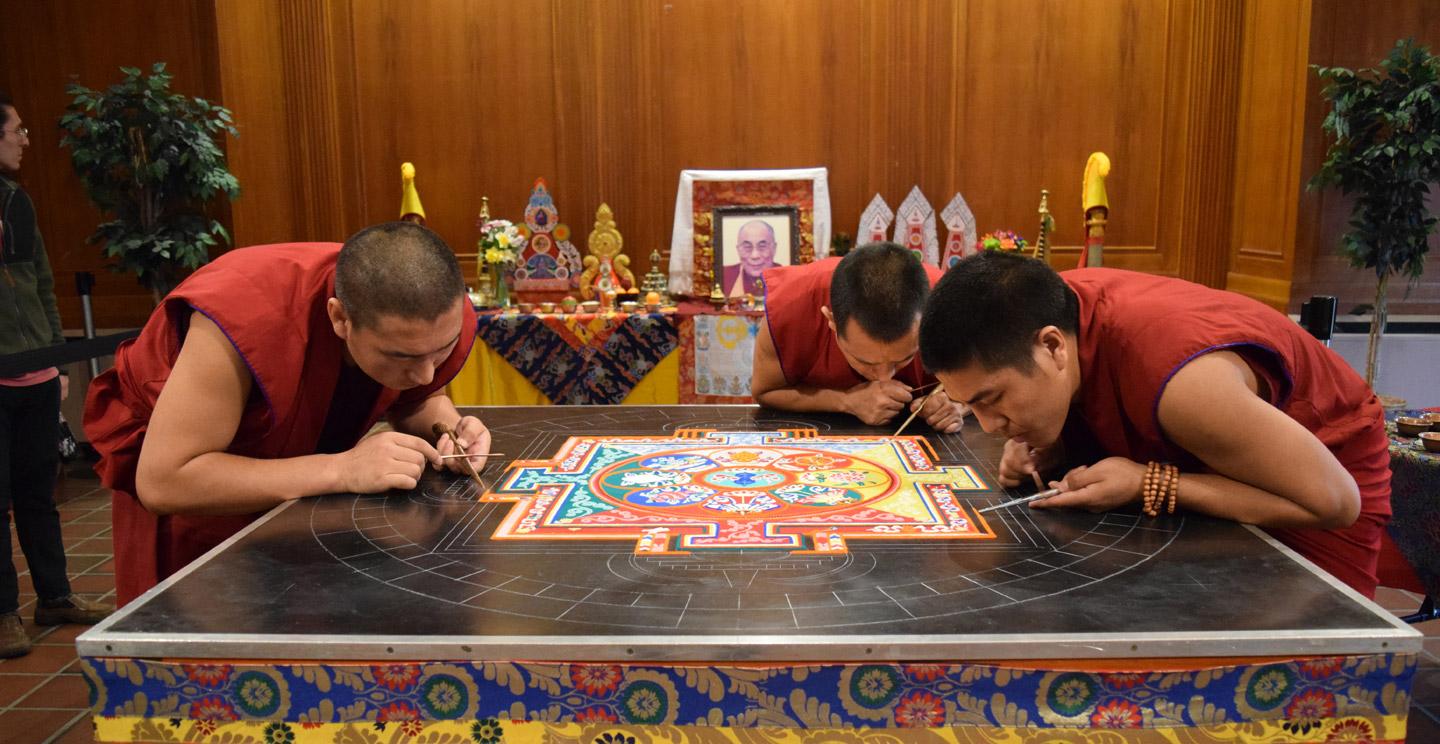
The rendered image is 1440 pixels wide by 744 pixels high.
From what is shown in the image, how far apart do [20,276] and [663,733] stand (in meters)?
3.00

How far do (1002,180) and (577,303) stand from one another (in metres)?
2.26

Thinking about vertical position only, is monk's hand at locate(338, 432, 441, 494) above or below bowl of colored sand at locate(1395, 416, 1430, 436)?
above

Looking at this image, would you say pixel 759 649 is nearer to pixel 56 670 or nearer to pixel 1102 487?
pixel 1102 487

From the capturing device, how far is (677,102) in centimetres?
533

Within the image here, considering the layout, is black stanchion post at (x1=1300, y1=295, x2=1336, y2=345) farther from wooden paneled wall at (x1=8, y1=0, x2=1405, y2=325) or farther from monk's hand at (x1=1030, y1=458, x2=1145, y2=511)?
wooden paneled wall at (x1=8, y1=0, x2=1405, y2=325)

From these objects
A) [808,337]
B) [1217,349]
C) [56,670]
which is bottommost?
[56,670]

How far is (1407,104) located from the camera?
3.91 meters

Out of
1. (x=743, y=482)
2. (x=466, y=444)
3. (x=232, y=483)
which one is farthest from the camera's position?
(x=466, y=444)

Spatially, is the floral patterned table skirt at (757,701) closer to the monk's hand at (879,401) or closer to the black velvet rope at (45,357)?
the monk's hand at (879,401)

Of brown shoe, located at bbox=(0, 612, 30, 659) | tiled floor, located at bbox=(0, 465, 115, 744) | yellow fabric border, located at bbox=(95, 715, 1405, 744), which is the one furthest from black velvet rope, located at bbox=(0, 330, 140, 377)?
yellow fabric border, located at bbox=(95, 715, 1405, 744)

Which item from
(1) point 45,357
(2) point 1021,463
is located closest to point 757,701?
(2) point 1021,463

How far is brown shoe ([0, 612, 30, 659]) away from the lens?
2992 mm

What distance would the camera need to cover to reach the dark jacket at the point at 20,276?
3160 millimetres

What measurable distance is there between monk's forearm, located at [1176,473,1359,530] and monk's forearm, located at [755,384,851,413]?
3.28 ft
